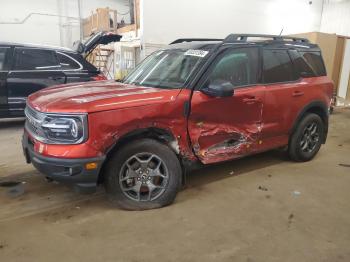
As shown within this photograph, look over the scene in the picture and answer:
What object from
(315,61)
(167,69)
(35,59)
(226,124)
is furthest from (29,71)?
(315,61)

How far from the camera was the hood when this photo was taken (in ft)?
8.98

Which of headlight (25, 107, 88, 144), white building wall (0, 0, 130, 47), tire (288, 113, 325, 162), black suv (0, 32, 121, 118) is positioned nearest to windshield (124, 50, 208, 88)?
headlight (25, 107, 88, 144)

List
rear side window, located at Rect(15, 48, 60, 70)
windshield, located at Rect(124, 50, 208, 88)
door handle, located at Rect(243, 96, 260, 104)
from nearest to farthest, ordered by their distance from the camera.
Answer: windshield, located at Rect(124, 50, 208, 88), door handle, located at Rect(243, 96, 260, 104), rear side window, located at Rect(15, 48, 60, 70)

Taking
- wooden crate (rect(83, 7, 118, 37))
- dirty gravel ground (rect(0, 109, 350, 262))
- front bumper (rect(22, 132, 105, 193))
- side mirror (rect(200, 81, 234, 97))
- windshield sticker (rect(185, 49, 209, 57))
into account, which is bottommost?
dirty gravel ground (rect(0, 109, 350, 262))

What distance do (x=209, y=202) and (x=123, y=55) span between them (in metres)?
8.32

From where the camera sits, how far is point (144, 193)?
10.4 feet

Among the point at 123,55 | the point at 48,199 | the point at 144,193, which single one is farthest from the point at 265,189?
the point at 123,55

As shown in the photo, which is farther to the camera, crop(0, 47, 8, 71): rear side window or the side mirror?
crop(0, 47, 8, 71): rear side window

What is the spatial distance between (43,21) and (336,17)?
12.3 metres

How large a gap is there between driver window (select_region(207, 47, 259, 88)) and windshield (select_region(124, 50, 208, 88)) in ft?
0.68

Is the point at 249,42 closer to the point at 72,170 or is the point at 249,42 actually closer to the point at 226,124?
the point at 226,124

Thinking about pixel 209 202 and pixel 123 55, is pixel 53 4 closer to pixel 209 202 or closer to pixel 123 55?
pixel 123 55

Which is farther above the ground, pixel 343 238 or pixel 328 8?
pixel 328 8

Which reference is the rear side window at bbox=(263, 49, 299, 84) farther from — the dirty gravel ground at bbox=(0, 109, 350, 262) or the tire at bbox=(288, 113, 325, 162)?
the dirty gravel ground at bbox=(0, 109, 350, 262)
